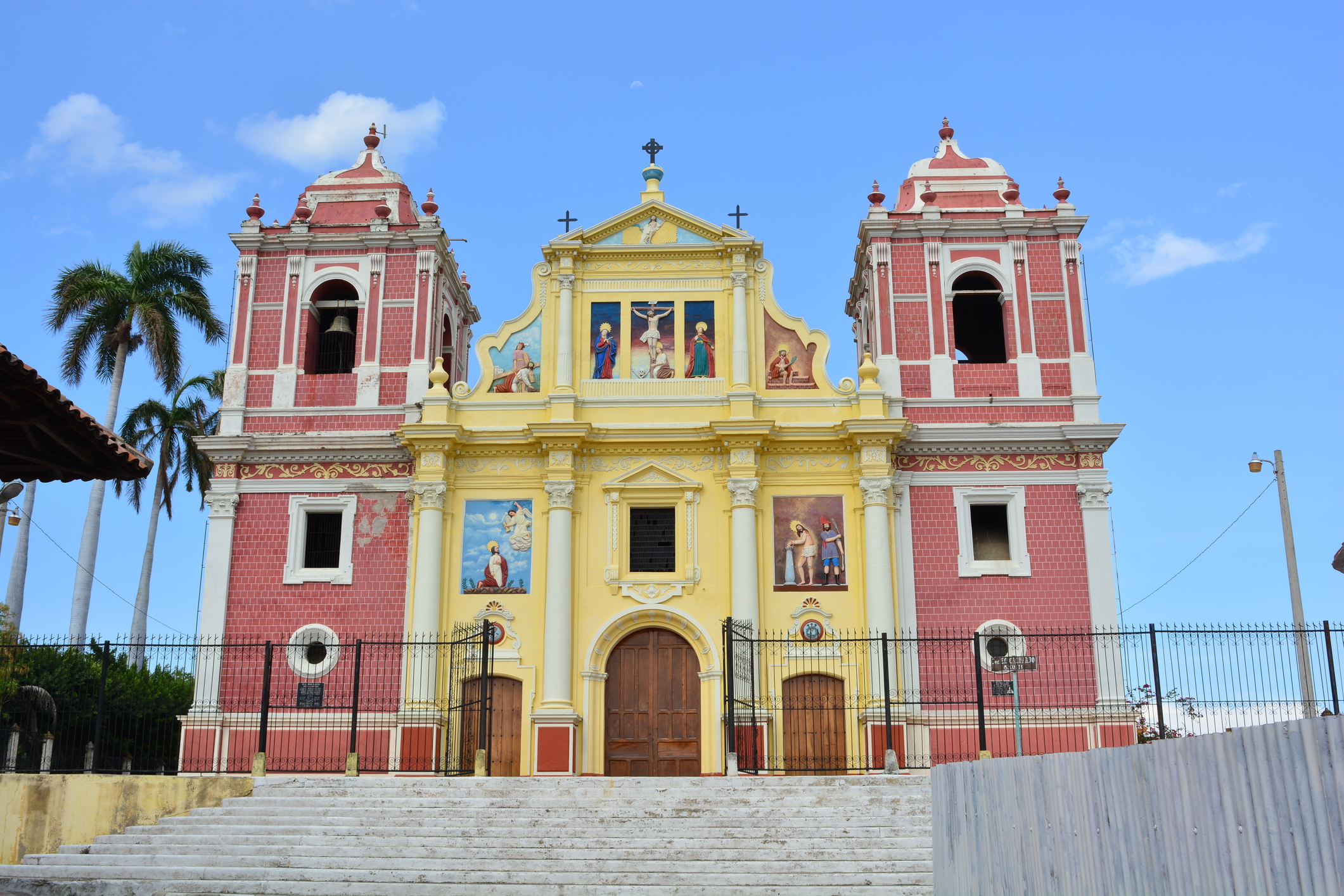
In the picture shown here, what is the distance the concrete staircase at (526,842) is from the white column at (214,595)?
23.8ft

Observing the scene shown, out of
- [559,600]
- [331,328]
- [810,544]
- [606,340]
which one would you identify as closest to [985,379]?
[810,544]

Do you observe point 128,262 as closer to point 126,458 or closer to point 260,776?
point 260,776

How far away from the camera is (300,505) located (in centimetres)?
2406

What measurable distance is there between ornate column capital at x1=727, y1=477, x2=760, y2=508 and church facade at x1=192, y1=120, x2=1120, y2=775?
0.13 feet

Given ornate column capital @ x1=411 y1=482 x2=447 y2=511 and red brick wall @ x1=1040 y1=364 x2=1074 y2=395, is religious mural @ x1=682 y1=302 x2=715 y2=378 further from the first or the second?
red brick wall @ x1=1040 y1=364 x2=1074 y2=395

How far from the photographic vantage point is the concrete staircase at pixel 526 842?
12.9 meters

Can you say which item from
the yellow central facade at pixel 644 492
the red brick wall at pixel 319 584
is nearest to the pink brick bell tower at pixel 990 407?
the yellow central facade at pixel 644 492

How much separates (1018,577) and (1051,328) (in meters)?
5.02

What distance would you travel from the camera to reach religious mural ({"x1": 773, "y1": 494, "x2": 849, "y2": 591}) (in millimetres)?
23094

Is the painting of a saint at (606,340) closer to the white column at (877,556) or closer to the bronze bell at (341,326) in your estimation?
the bronze bell at (341,326)

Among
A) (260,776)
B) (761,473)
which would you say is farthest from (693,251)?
(260,776)

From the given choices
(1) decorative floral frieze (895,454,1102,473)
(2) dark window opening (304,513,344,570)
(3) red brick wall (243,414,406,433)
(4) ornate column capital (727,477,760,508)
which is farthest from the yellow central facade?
(2) dark window opening (304,513,344,570)

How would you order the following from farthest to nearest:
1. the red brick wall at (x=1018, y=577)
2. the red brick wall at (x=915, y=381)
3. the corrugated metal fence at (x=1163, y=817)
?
the red brick wall at (x=915, y=381) < the red brick wall at (x=1018, y=577) < the corrugated metal fence at (x=1163, y=817)

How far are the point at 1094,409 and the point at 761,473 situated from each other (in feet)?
20.8
